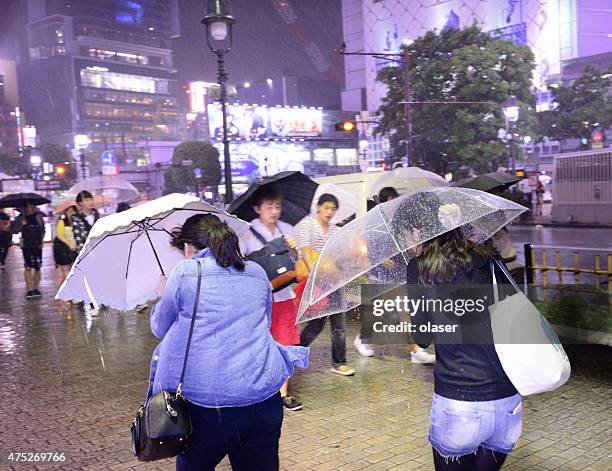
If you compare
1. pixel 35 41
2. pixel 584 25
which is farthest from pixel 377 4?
pixel 35 41

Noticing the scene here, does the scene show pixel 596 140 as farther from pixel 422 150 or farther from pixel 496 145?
pixel 422 150

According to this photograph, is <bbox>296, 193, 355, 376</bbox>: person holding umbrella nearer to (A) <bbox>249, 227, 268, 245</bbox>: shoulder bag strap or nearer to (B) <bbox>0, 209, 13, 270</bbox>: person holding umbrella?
(A) <bbox>249, 227, 268, 245</bbox>: shoulder bag strap

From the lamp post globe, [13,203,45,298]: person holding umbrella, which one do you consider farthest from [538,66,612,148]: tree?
[13,203,45,298]: person holding umbrella

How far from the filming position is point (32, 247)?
12.6 metres

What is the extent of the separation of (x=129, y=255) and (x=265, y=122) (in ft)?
267

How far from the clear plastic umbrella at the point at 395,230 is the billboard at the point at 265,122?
2945 inches

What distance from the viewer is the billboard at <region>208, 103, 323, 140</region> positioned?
80.9 meters

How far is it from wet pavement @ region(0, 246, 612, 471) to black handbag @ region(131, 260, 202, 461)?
1.91m

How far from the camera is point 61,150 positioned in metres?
85.1

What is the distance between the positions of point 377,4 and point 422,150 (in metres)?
51.2

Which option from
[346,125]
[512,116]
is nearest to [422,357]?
[346,125]

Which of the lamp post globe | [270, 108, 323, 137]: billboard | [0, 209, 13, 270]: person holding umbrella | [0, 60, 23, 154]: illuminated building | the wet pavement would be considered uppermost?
[0, 60, 23, 154]: illuminated building

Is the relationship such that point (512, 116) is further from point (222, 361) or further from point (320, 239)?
point (222, 361)

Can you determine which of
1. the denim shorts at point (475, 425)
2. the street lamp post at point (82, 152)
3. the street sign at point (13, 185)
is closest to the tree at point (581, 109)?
the street sign at point (13, 185)
